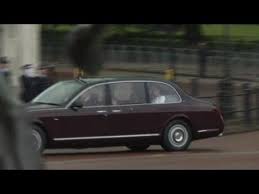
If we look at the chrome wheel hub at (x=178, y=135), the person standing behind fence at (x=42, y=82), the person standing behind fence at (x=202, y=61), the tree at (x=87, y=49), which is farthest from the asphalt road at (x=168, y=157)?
the person standing behind fence at (x=202, y=61)

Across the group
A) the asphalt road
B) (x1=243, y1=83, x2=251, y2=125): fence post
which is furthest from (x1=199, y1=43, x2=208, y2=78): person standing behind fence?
the asphalt road

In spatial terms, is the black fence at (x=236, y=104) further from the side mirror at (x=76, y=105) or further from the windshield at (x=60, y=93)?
the side mirror at (x=76, y=105)

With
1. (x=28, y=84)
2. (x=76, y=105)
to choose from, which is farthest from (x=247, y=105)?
(x=76, y=105)

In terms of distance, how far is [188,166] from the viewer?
11.4 meters

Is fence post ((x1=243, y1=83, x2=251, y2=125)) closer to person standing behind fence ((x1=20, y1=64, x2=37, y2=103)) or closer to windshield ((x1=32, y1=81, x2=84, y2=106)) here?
person standing behind fence ((x1=20, y1=64, x2=37, y2=103))

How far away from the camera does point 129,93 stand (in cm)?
1348

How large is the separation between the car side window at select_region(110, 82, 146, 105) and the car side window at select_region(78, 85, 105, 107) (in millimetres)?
227

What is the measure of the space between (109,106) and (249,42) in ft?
82.9

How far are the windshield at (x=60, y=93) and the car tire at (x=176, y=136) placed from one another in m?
1.85
